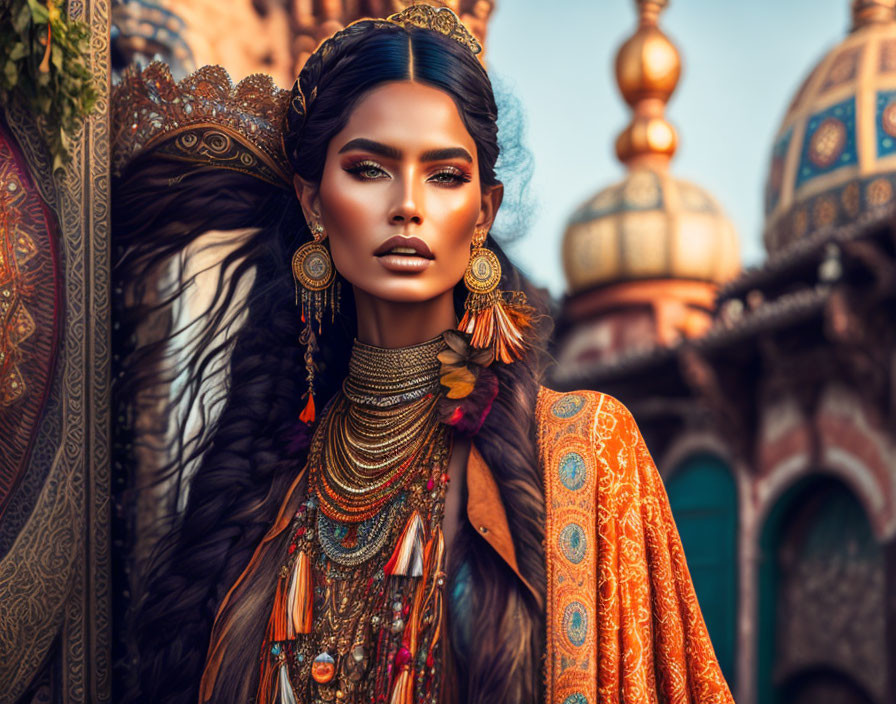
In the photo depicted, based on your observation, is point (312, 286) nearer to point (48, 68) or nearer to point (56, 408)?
point (56, 408)

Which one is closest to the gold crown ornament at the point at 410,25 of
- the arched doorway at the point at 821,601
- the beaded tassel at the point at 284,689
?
the beaded tassel at the point at 284,689

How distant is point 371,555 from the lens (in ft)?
9.23

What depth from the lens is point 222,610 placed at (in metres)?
2.88

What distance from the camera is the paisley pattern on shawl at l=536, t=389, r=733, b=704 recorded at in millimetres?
2564

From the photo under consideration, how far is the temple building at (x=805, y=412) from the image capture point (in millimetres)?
11594

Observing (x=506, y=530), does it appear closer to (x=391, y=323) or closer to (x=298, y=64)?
(x=391, y=323)

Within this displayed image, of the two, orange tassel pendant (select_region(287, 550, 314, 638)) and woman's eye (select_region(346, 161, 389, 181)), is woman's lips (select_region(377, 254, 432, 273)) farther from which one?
orange tassel pendant (select_region(287, 550, 314, 638))

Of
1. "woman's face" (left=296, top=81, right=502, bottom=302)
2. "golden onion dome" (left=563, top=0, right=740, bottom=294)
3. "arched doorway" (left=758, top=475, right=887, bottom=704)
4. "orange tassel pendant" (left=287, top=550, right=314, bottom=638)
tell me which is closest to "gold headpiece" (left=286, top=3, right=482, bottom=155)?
"woman's face" (left=296, top=81, right=502, bottom=302)

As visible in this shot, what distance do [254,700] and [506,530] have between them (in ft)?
2.37

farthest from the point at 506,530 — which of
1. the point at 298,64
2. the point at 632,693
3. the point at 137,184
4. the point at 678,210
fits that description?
the point at 678,210

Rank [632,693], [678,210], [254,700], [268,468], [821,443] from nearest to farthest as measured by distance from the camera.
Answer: [632,693] → [254,700] → [268,468] → [821,443] → [678,210]

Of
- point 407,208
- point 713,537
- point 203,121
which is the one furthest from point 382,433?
point 713,537

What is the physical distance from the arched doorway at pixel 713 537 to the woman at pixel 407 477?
11.8 meters

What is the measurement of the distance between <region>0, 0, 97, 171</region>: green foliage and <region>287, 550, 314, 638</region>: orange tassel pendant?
1145 mm
